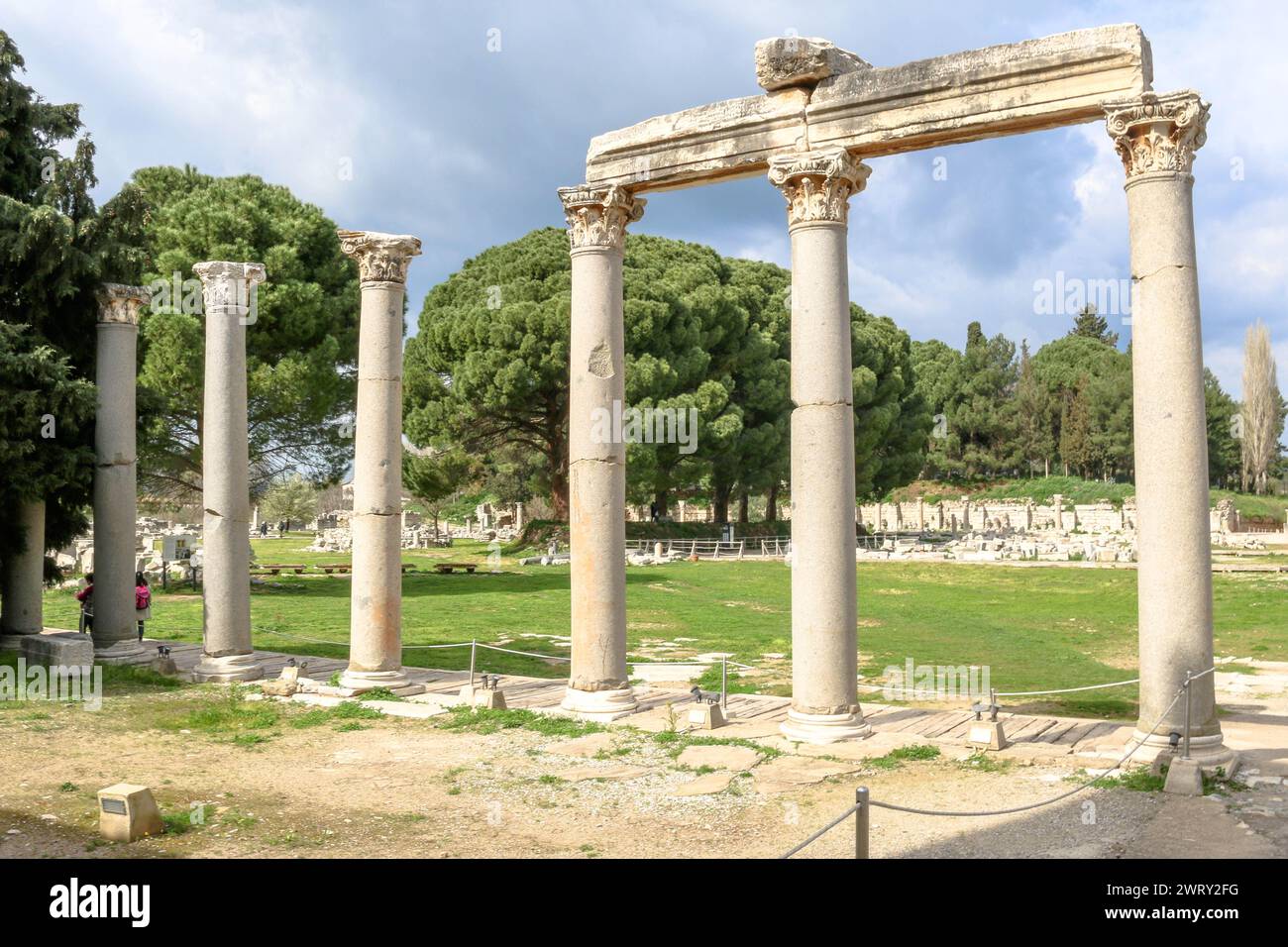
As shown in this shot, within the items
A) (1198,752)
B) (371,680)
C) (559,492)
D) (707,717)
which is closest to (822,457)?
(707,717)

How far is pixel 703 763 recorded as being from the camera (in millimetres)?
9344

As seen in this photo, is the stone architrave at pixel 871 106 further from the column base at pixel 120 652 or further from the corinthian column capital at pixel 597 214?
the column base at pixel 120 652

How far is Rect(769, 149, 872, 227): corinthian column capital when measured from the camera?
10195mm

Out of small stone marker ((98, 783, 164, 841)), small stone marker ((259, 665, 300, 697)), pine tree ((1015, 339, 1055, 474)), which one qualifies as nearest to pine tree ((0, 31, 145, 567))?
small stone marker ((259, 665, 300, 697))

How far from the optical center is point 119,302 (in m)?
15.3

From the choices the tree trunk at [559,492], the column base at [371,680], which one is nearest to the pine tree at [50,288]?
the column base at [371,680]

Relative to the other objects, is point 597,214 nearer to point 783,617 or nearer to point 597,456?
point 597,456

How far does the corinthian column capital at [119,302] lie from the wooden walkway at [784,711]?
515 centimetres

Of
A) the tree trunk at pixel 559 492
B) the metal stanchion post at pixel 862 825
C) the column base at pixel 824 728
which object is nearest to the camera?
the metal stanchion post at pixel 862 825

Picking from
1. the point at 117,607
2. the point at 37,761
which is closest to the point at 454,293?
the point at 117,607

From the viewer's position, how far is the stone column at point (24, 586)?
1534 cm

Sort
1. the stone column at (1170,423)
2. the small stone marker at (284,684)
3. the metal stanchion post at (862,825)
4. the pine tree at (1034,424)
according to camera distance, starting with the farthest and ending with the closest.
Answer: the pine tree at (1034,424), the small stone marker at (284,684), the stone column at (1170,423), the metal stanchion post at (862,825)

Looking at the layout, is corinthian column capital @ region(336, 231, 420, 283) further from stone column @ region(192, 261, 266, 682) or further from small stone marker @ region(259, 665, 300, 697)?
small stone marker @ region(259, 665, 300, 697)
